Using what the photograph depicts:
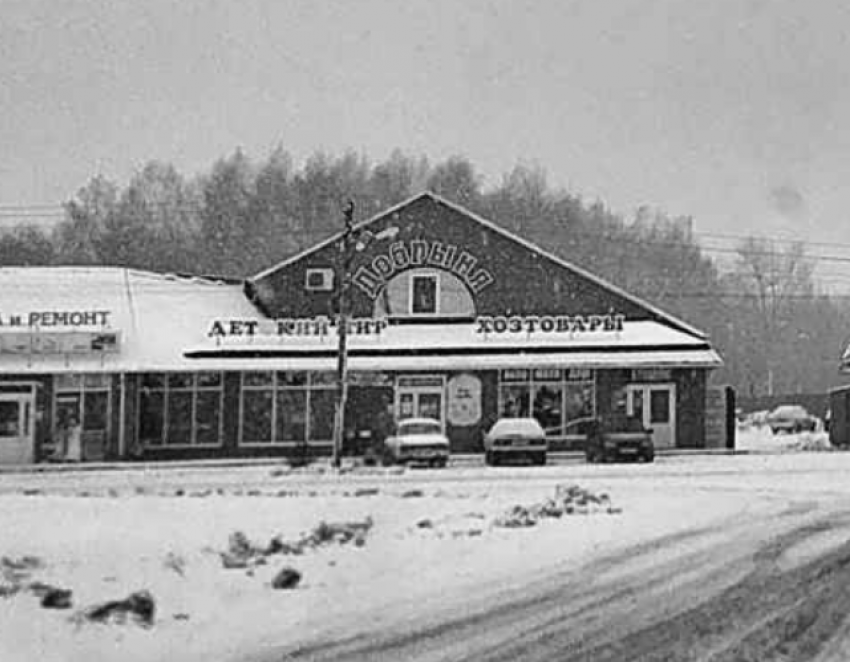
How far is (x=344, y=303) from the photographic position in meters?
48.1

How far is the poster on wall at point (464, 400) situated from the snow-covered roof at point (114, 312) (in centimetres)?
866

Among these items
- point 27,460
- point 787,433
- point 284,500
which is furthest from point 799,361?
point 284,500

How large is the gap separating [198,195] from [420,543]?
267 ft

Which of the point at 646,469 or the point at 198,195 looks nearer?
the point at 646,469

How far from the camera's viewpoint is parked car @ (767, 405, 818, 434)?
256ft

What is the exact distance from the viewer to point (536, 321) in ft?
179

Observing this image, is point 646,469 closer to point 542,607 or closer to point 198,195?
point 542,607

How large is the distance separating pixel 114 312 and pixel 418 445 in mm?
15975

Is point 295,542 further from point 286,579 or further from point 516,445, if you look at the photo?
point 516,445

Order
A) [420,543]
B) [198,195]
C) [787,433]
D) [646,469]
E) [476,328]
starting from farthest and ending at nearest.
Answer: [198,195] < [787,433] < [476,328] < [646,469] < [420,543]

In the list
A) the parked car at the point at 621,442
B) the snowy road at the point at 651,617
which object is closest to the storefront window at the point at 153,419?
the parked car at the point at 621,442

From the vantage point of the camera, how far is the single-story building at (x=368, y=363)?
5159 cm

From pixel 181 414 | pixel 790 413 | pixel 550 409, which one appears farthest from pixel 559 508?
pixel 790 413

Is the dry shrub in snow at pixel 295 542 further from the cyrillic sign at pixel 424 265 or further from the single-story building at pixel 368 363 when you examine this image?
the cyrillic sign at pixel 424 265
